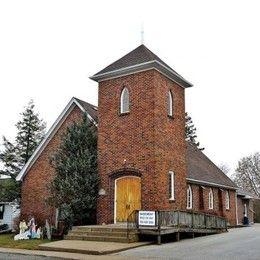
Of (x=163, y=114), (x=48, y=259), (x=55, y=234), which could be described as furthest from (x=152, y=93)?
(x=48, y=259)

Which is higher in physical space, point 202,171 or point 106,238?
point 202,171

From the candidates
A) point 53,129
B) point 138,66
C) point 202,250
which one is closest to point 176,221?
point 202,250

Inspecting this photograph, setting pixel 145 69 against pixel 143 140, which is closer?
pixel 143 140

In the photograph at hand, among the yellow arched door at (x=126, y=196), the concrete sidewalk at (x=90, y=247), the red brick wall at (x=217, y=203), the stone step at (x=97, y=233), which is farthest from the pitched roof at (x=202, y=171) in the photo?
the concrete sidewalk at (x=90, y=247)

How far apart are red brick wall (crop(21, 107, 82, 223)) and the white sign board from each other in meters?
8.93

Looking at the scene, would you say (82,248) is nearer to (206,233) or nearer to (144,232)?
(144,232)

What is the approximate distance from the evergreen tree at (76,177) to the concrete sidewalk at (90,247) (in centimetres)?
344

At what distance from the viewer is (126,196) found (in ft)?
75.2

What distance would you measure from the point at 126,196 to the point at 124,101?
521 cm

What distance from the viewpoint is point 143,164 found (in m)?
22.2

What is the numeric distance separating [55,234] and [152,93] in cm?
891

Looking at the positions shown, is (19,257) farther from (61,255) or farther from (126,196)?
(126,196)

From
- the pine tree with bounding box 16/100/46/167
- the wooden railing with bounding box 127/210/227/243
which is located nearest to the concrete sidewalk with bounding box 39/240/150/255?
the wooden railing with bounding box 127/210/227/243

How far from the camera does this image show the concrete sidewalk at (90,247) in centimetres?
1654
